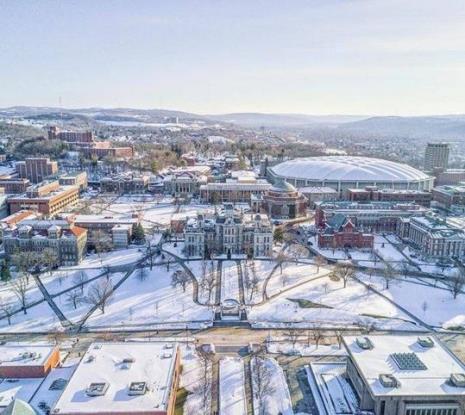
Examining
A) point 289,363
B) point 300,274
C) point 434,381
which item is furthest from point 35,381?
point 300,274

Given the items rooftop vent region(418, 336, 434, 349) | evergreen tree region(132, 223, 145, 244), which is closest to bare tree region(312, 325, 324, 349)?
rooftop vent region(418, 336, 434, 349)

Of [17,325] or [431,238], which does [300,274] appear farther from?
[17,325]

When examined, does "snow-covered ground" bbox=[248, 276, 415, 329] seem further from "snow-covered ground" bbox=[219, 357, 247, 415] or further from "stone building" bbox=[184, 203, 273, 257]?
"stone building" bbox=[184, 203, 273, 257]

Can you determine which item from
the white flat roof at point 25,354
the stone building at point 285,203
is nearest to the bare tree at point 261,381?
the white flat roof at point 25,354

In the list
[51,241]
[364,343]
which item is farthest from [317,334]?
[51,241]

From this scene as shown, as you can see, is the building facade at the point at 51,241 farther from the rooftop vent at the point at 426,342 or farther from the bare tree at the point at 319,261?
the rooftop vent at the point at 426,342

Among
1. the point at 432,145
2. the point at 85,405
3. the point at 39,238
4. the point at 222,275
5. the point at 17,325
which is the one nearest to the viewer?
the point at 85,405

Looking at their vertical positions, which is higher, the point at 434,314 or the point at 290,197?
the point at 290,197
